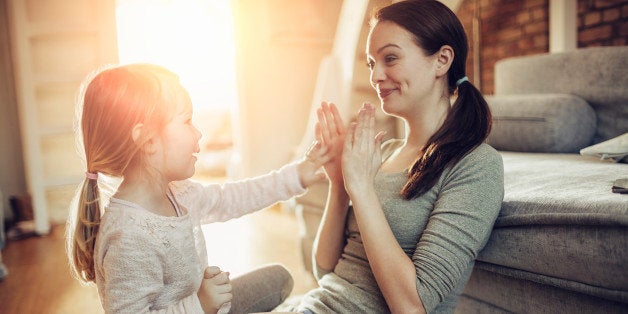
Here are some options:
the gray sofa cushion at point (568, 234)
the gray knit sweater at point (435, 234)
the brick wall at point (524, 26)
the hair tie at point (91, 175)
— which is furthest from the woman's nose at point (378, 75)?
the brick wall at point (524, 26)

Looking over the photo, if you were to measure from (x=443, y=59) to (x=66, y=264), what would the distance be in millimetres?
2141

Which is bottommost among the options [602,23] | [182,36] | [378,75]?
[378,75]

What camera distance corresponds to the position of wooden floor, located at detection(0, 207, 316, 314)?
1782 mm

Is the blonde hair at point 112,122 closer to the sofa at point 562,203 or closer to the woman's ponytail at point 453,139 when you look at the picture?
the woman's ponytail at point 453,139

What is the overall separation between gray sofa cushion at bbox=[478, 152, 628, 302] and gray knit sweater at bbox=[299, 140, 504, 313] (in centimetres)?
8

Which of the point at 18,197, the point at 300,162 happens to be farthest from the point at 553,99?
the point at 18,197

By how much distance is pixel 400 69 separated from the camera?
3.06 ft

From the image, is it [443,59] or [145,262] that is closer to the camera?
[145,262]

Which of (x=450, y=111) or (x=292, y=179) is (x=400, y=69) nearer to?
(x=450, y=111)

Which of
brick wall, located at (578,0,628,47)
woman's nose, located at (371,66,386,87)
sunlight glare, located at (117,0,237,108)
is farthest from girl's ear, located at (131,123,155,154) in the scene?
sunlight glare, located at (117,0,237,108)

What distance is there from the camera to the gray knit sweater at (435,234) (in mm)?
774

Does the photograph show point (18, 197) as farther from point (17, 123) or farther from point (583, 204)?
point (583, 204)

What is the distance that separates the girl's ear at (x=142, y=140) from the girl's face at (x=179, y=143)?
0.01 m

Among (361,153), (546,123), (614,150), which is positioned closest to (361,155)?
(361,153)
